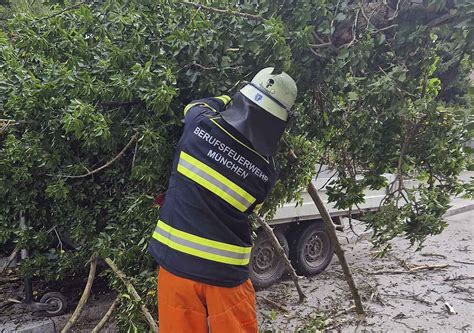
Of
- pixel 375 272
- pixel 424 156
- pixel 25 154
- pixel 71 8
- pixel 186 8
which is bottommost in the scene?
pixel 375 272

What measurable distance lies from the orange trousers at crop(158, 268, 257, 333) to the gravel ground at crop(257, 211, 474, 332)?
Result: 1.55 meters

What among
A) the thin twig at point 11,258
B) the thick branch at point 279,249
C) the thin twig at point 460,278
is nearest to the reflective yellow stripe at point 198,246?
the thick branch at point 279,249

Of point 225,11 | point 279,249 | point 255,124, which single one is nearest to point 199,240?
point 255,124

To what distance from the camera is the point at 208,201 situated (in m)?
2.52

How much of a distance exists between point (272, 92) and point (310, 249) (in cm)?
422

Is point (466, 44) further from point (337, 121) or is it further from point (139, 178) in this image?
point (139, 178)

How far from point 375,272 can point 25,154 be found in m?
4.87

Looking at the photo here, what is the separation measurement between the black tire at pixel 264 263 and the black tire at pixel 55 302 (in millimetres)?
2254

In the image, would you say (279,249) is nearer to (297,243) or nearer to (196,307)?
(297,243)

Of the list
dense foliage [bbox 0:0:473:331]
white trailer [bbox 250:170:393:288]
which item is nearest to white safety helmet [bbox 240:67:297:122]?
dense foliage [bbox 0:0:473:331]

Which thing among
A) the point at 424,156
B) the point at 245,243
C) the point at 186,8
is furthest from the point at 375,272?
the point at 186,8

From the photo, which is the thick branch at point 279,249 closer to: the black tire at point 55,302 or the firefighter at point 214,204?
the firefighter at point 214,204

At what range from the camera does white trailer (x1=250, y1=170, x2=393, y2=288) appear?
18.9 feet

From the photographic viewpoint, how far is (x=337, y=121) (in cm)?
329
